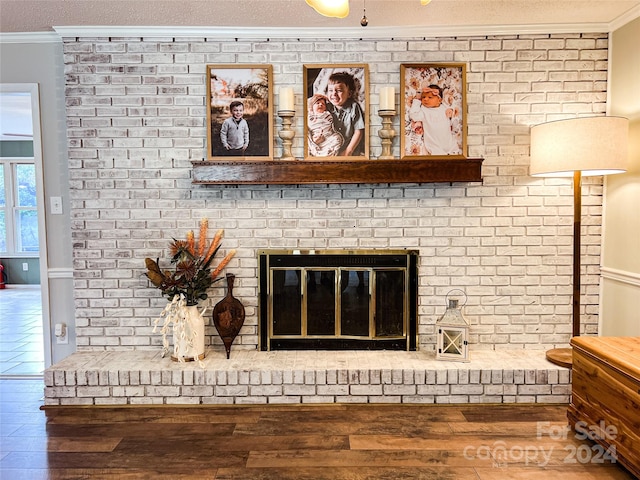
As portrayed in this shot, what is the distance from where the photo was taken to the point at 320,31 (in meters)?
2.85

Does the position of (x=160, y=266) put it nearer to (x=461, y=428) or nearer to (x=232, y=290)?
(x=232, y=290)

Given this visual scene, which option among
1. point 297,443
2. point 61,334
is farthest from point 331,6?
point 61,334

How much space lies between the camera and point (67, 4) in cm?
251

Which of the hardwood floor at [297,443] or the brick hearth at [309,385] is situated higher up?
the brick hearth at [309,385]

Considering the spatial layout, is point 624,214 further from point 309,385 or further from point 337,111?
point 309,385

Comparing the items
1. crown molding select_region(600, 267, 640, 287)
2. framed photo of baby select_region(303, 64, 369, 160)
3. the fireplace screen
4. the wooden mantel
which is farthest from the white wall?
framed photo of baby select_region(303, 64, 369, 160)

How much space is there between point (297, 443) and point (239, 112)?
1947 mm

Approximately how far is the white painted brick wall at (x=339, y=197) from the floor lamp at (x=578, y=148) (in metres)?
0.26

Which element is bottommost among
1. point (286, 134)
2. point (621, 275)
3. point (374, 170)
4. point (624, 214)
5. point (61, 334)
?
point (61, 334)

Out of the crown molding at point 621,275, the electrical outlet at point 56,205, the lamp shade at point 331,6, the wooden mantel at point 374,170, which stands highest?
the lamp shade at point 331,6

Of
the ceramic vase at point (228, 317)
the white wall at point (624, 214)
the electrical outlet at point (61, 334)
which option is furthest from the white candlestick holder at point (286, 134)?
the white wall at point (624, 214)

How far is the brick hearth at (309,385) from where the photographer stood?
2658 mm

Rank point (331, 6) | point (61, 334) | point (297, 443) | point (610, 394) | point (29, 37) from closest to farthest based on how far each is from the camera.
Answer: point (331, 6) → point (610, 394) → point (297, 443) → point (29, 37) → point (61, 334)

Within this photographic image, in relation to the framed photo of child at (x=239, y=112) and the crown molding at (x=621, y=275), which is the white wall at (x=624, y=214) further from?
the framed photo of child at (x=239, y=112)
